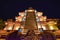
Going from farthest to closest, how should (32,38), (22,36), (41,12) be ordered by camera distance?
(41,12)
(22,36)
(32,38)

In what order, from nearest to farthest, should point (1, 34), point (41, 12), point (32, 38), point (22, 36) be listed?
point (32, 38) → point (22, 36) → point (1, 34) → point (41, 12)

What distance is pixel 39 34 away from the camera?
4789 millimetres

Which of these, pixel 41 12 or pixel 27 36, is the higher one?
pixel 41 12

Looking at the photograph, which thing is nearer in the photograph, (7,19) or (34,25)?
(34,25)

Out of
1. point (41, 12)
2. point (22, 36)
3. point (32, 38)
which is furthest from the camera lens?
point (41, 12)

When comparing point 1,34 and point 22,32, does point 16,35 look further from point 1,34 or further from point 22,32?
point 1,34

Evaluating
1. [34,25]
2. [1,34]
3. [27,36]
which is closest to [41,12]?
[34,25]

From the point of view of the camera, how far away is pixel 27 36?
4.45 meters

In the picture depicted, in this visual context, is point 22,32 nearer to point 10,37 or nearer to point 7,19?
point 10,37

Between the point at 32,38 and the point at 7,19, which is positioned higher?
the point at 7,19

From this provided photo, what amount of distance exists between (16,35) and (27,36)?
1.65 ft

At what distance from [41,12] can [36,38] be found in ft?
10.3

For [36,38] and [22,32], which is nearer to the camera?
[36,38]

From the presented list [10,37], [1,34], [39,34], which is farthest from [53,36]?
[1,34]
